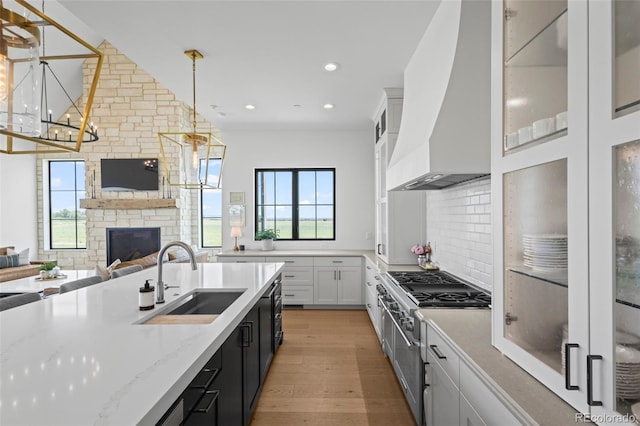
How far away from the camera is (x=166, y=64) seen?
10.5ft

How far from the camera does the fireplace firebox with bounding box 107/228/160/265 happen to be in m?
6.84

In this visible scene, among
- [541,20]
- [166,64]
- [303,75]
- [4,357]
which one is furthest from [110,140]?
[541,20]

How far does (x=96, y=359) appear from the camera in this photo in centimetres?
117

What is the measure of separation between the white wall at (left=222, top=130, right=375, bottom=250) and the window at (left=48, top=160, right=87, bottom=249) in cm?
398

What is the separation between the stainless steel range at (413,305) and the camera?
6.75 feet

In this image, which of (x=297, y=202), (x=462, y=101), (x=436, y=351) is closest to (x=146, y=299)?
(x=436, y=351)

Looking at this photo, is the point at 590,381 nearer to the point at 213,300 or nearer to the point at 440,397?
the point at 440,397

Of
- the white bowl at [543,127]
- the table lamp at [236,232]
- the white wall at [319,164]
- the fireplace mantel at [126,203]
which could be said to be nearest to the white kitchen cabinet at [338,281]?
the white wall at [319,164]

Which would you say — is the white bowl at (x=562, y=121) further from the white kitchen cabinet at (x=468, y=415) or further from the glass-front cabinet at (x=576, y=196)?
the white kitchen cabinet at (x=468, y=415)

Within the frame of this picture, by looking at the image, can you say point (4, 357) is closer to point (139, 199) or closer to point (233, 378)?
point (233, 378)

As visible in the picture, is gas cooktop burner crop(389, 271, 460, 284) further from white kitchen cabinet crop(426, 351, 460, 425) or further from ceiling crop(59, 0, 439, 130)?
ceiling crop(59, 0, 439, 130)

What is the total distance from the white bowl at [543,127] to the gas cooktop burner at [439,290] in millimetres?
1237

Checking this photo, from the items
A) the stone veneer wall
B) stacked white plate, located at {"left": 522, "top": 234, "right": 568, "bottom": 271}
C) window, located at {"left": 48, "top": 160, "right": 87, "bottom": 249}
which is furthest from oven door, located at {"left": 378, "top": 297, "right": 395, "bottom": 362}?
window, located at {"left": 48, "top": 160, "right": 87, "bottom": 249}

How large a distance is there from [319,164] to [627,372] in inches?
204
